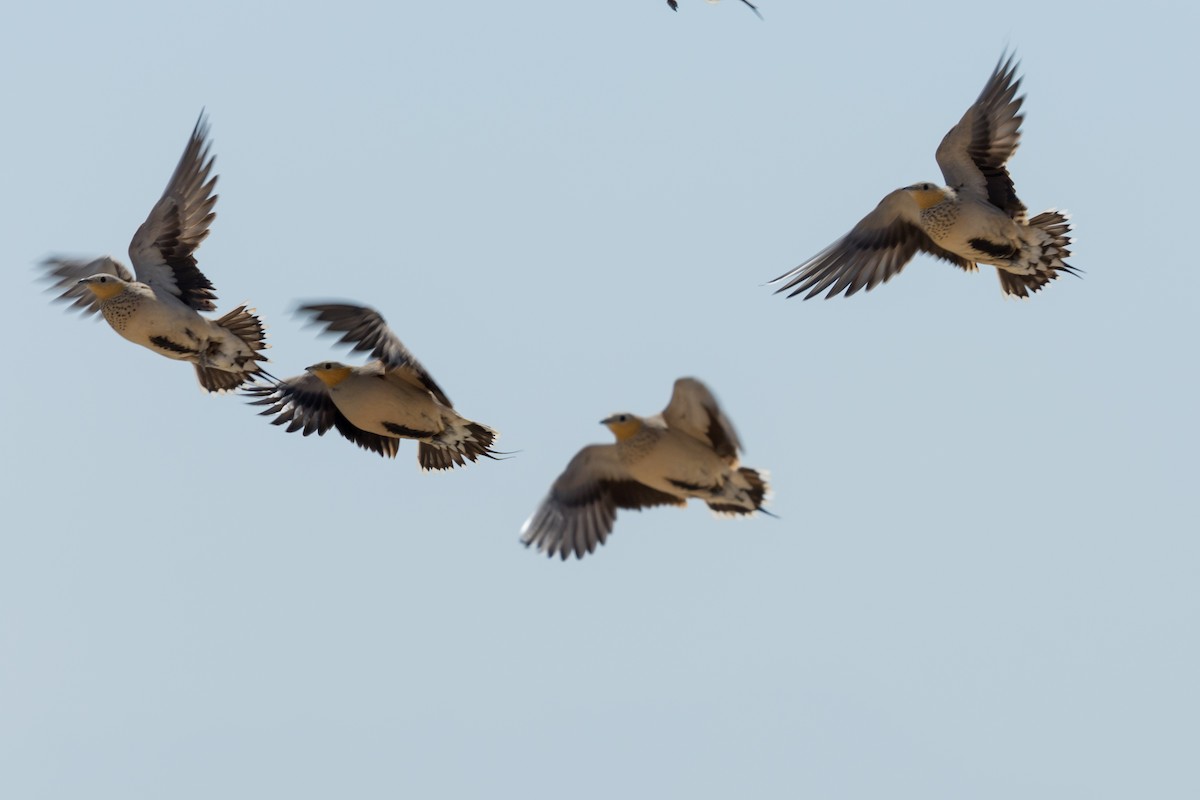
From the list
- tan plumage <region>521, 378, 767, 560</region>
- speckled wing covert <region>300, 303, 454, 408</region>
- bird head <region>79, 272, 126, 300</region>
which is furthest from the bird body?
bird head <region>79, 272, 126, 300</region>

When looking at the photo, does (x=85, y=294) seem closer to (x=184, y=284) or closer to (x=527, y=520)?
(x=184, y=284)

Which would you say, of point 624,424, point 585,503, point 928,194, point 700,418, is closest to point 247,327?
point 585,503

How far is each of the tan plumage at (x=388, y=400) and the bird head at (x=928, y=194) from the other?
409cm

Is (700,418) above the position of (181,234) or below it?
below

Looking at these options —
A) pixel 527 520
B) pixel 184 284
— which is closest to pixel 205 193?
pixel 184 284

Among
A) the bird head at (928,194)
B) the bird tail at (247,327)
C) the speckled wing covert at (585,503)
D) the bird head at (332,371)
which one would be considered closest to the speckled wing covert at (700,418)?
the speckled wing covert at (585,503)

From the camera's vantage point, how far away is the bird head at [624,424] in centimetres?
1501

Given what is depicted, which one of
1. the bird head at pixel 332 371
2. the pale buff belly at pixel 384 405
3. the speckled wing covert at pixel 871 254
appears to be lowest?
the pale buff belly at pixel 384 405

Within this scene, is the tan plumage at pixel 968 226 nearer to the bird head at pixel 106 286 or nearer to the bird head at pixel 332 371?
the bird head at pixel 332 371

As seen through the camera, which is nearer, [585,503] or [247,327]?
[585,503]

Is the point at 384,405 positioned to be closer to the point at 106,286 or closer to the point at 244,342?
the point at 244,342

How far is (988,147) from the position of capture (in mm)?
18125

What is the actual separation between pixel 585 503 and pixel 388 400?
1950 millimetres

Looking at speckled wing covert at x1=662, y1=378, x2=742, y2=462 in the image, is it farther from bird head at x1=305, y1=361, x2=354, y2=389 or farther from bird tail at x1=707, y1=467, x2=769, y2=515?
bird head at x1=305, y1=361, x2=354, y2=389
